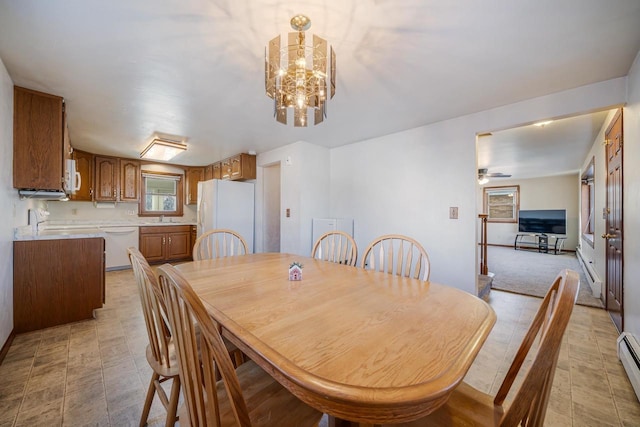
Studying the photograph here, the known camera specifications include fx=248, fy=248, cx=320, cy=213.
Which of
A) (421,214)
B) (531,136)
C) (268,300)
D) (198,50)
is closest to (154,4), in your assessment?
(198,50)

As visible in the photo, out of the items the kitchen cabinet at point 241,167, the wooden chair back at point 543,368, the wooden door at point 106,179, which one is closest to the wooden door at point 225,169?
the kitchen cabinet at point 241,167

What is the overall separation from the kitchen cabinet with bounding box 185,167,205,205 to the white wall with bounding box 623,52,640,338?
20.7 ft

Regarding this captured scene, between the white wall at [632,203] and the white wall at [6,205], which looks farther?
the white wall at [6,205]

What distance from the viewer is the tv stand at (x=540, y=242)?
6863 millimetres

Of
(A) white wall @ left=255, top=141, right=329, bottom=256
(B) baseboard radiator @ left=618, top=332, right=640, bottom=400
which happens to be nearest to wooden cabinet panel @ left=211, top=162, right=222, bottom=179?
(A) white wall @ left=255, top=141, right=329, bottom=256

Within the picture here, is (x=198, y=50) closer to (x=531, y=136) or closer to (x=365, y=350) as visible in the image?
(x=365, y=350)

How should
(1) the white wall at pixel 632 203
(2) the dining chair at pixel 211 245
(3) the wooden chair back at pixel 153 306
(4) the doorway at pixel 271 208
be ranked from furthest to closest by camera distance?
(4) the doorway at pixel 271 208
(2) the dining chair at pixel 211 245
(1) the white wall at pixel 632 203
(3) the wooden chair back at pixel 153 306

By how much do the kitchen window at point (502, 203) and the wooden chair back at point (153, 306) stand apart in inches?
372

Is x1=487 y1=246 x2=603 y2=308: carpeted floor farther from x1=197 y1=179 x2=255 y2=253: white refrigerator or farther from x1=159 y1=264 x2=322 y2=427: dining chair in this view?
x1=197 y1=179 x2=255 y2=253: white refrigerator

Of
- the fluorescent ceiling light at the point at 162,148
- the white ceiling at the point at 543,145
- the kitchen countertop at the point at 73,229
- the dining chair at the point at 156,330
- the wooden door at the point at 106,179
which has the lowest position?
the dining chair at the point at 156,330

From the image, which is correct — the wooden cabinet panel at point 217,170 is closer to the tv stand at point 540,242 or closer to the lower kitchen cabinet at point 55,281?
the lower kitchen cabinet at point 55,281

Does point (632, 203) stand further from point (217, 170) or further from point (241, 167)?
point (217, 170)

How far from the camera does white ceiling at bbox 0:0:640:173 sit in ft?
4.33

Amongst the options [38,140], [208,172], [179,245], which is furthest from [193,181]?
[38,140]
